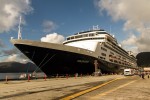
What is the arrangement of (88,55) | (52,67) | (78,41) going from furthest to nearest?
(78,41) → (88,55) → (52,67)

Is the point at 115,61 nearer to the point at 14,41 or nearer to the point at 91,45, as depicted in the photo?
the point at 91,45

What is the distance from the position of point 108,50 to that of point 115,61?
8.19 m

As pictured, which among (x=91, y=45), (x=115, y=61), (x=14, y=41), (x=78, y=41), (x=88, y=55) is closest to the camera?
(x=14, y=41)

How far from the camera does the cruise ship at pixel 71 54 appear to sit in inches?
1398

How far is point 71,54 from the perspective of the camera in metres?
39.8

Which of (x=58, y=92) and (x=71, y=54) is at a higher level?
(x=71, y=54)

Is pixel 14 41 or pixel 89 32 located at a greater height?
pixel 89 32

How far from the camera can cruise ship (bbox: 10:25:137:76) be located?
116ft

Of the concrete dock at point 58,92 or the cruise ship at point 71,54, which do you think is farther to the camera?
the cruise ship at point 71,54

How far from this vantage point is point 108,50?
58.8 metres

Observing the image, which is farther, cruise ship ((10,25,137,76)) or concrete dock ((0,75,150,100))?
cruise ship ((10,25,137,76))

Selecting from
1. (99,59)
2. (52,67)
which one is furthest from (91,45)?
(52,67)

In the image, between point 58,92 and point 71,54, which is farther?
point 71,54

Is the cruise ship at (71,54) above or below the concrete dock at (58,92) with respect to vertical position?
above
